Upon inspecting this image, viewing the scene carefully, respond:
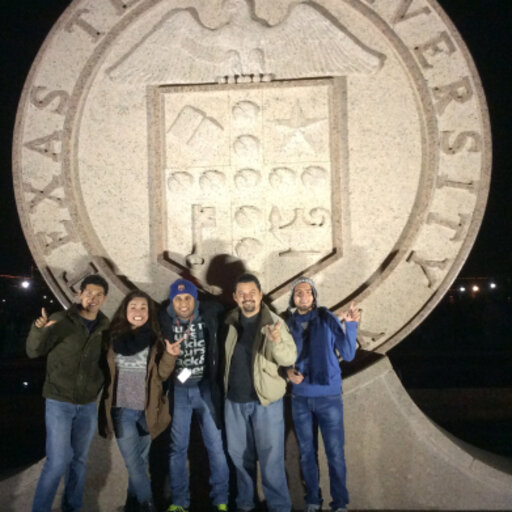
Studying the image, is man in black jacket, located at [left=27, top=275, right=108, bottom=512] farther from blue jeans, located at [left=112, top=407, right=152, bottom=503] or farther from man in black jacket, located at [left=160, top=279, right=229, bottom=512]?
man in black jacket, located at [left=160, top=279, right=229, bottom=512]

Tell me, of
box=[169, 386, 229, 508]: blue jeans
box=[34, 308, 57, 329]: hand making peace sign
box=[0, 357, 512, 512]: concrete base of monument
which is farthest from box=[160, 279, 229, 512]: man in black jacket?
box=[34, 308, 57, 329]: hand making peace sign

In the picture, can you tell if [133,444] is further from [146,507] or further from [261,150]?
[261,150]

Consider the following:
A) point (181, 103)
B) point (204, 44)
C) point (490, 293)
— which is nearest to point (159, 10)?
point (204, 44)

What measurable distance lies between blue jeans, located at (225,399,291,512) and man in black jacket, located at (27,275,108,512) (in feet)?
2.66

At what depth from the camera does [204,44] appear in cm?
375

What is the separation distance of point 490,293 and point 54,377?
1051cm

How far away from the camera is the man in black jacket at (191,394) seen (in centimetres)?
297

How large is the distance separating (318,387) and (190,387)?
2.43ft

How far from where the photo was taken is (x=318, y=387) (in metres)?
2.91

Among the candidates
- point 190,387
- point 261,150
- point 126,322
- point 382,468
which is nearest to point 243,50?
point 261,150

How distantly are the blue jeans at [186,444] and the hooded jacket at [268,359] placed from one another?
20cm

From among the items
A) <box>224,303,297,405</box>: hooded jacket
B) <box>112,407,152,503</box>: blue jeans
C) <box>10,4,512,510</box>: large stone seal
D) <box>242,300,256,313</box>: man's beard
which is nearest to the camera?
<box>224,303,297,405</box>: hooded jacket

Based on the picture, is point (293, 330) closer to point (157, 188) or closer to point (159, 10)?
point (157, 188)

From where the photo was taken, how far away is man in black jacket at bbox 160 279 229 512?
9.74 ft
